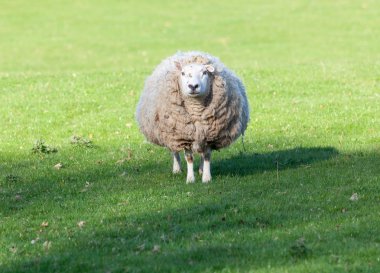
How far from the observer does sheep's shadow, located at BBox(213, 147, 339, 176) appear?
14.0 m

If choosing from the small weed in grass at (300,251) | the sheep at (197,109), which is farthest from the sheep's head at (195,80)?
the small weed in grass at (300,251)

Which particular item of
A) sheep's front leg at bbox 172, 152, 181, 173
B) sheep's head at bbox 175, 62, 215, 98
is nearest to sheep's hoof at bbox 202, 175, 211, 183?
sheep's front leg at bbox 172, 152, 181, 173

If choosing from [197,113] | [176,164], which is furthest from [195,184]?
[176,164]

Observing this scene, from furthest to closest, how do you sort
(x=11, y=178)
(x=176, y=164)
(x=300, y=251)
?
(x=176, y=164), (x=11, y=178), (x=300, y=251)

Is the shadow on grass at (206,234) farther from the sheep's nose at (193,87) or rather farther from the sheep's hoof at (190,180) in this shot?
the sheep's nose at (193,87)

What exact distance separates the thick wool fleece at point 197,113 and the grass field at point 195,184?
1.95 feet

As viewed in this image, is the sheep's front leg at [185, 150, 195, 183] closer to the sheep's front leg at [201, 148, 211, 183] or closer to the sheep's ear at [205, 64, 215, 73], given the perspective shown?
the sheep's front leg at [201, 148, 211, 183]

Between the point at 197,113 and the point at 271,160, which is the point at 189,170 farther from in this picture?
the point at 271,160

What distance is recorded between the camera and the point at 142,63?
33.1m

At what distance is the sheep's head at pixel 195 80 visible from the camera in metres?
12.6

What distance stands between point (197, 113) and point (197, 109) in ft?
0.19

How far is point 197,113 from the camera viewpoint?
13.0 m

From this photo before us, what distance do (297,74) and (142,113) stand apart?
10.1 meters

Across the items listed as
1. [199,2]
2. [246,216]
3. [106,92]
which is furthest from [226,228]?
[199,2]
